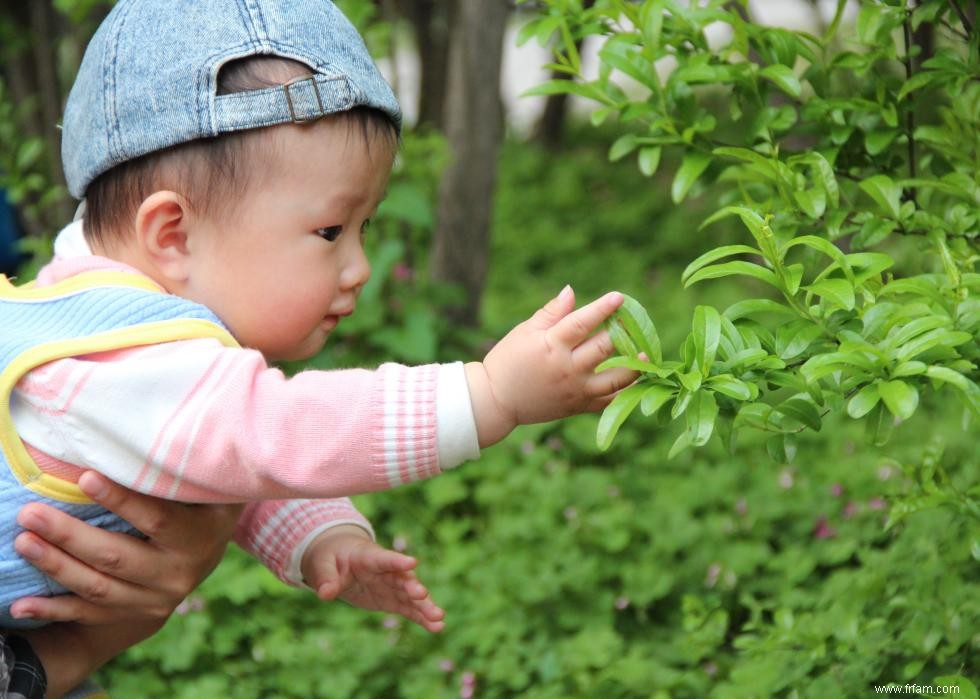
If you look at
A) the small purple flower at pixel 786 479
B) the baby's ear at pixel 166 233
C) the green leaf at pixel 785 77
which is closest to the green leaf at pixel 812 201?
the green leaf at pixel 785 77

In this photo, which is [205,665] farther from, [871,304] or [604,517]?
[871,304]

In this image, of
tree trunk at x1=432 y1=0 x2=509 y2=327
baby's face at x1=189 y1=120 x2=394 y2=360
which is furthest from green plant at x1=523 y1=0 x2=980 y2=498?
tree trunk at x1=432 y1=0 x2=509 y2=327

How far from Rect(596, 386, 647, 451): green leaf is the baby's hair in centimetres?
61

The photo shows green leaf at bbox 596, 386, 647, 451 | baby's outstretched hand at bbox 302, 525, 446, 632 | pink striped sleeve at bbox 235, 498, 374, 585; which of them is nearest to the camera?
green leaf at bbox 596, 386, 647, 451

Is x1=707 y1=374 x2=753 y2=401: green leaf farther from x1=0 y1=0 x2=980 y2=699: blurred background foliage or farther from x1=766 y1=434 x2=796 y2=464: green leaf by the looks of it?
x1=0 y1=0 x2=980 y2=699: blurred background foliage

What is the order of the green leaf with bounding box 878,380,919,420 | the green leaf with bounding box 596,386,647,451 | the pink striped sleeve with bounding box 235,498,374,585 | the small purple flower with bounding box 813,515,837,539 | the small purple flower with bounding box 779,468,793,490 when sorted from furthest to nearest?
1. the small purple flower with bounding box 779,468,793,490
2. the small purple flower with bounding box 813,515,837,539
3. the pink striped sleeve with bounding box 235,498,374,585
4. the green leaf with bounding box 596,386,647,451
5. the green leaf with bounding box 878,380,919,420

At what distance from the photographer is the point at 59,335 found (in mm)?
1626

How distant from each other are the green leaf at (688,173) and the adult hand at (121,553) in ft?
2.83

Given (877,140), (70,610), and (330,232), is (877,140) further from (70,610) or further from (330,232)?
(70,610)

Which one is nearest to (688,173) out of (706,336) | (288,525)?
(706,336)

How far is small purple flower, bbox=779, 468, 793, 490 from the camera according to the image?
355 centimetres

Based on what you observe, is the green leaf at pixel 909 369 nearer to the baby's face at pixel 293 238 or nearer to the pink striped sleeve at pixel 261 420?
the pink striped sleeve at pixel 261 420

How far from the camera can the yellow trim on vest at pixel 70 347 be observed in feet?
5.15

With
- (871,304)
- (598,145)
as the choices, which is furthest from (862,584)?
(598,145)
